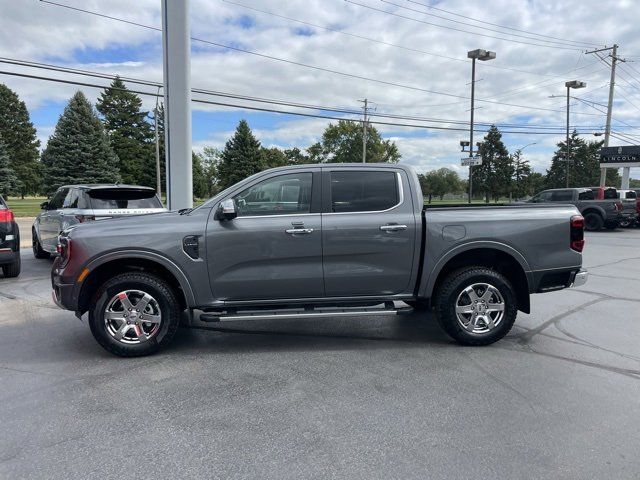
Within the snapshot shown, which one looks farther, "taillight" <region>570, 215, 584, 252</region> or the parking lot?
"taillight" <region>570, 215, 584, 252</region>

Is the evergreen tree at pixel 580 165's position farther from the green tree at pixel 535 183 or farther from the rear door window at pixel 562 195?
the rear door window at pixel 562 195

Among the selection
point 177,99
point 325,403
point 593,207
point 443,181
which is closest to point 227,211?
point 325,403

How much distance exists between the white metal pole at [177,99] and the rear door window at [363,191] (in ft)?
18.7

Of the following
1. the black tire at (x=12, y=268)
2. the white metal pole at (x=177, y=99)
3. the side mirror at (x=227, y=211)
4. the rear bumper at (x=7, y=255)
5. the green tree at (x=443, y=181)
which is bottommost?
the black tire at (x=12, y=268)

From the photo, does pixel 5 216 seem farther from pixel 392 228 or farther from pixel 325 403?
pixel 325 403

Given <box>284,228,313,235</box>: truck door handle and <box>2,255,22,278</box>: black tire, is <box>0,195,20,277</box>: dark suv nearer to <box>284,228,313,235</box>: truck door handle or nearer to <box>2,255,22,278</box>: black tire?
<box>2,255,22,278</box>: black tire

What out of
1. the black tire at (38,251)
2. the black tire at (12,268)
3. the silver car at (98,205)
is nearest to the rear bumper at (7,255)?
the black tire at (12,268)

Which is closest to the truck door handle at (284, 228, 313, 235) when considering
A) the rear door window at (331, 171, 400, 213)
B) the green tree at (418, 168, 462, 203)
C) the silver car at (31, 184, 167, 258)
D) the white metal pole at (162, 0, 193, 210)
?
the rear door window at (331, 171, 400, 213)

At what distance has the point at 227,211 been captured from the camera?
4496 millimetres

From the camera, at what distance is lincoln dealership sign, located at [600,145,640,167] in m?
30.4

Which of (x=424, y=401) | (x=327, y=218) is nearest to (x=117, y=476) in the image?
(x=424, y=401)

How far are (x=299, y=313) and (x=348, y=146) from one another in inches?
3204

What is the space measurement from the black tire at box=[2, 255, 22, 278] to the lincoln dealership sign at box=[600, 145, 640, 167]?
34.5 metres

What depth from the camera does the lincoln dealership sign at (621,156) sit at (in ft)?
99.7
